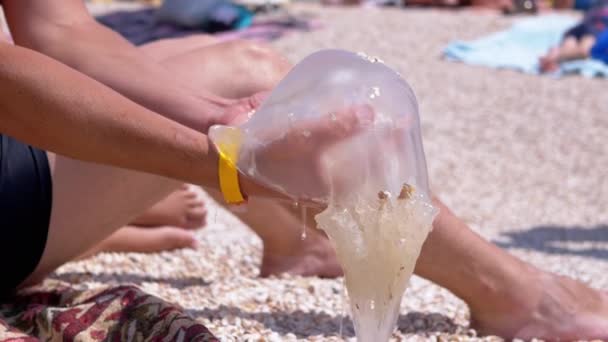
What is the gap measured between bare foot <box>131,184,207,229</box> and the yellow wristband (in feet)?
5.20

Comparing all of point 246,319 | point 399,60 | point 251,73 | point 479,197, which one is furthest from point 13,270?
point 399,60

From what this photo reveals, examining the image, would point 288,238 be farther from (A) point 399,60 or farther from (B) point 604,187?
(A) point 399,60

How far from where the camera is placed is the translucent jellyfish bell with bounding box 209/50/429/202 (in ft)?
5.13

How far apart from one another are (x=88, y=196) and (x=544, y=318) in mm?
1093

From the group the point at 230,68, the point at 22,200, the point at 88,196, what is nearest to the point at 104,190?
the point at 88,196

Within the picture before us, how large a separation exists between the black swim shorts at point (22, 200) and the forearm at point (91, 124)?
1.40ft

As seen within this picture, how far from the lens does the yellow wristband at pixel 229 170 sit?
1.59m

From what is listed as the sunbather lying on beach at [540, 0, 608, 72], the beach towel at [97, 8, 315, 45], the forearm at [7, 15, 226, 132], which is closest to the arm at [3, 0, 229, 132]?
the forearm at [7, 15, 226, 132]

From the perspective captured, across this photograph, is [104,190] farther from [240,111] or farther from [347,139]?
[347,139]

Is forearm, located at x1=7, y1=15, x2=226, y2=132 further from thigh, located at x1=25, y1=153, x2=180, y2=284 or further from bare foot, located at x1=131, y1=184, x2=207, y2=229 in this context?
bare foot, located at x1=131, y1=184, x2=207, y2=229

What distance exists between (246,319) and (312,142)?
868 millimetres

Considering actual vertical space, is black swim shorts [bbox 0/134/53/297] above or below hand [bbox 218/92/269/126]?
below

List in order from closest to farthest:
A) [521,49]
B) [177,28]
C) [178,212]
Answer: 1. [178,212]
2. [521,49]
3. [177,28]

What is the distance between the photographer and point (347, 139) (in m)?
1.55
